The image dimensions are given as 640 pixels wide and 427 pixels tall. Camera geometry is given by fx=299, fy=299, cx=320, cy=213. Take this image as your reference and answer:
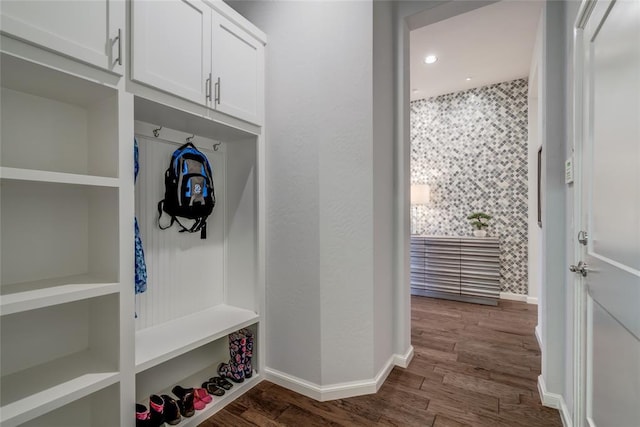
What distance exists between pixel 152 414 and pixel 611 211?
2223 mm

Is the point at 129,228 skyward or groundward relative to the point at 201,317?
skyward

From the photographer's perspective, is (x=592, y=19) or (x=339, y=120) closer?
(x=592, y=19)

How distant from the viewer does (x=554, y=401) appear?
5.94ft

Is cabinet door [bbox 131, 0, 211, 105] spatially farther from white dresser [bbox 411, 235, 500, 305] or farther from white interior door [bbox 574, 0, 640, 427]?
white dresser [bbox 411, 235, 500, 305]

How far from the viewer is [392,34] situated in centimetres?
230

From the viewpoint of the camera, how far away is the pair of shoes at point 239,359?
2.02 m

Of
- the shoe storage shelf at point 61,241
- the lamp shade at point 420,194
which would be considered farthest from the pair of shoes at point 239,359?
the lamp shade at point 420,194

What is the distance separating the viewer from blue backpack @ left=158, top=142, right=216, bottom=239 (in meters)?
1.89

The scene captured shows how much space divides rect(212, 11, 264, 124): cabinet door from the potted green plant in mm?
3297

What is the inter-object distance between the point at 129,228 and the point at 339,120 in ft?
4.35

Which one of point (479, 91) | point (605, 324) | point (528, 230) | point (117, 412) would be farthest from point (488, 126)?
point (117, 412)

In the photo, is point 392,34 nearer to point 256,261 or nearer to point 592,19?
point 592,19

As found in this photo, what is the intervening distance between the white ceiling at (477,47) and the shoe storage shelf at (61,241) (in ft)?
9.63

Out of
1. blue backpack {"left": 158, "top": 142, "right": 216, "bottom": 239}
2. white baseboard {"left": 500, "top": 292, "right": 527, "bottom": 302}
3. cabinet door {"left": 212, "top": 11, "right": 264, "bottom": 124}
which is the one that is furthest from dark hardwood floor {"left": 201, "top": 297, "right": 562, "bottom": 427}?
cabinet door {"left": 212, "top": 11, "right": 264, "bottom": 124}
